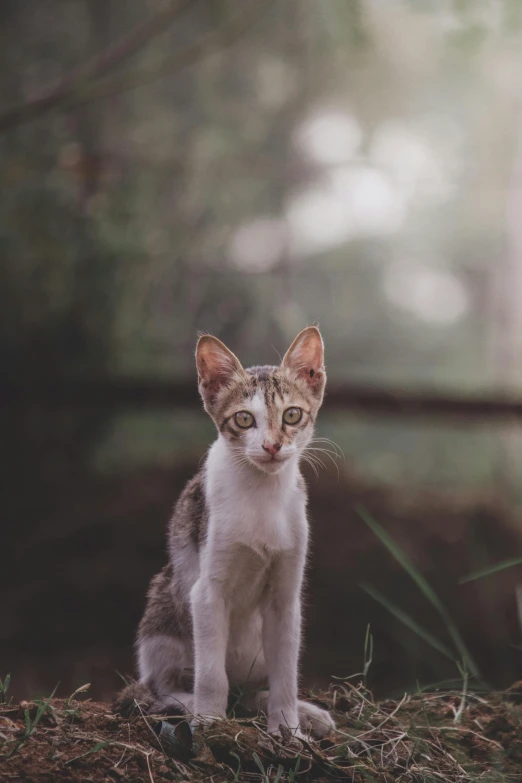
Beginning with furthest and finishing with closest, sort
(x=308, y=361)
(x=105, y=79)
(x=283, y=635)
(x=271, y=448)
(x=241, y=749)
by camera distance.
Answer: (x=105, y=79) < (x=308, y=361) < (x=283, y=635) < (x=271, y=448) < (x=241, y=749)

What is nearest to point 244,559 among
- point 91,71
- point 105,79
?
point 91,71

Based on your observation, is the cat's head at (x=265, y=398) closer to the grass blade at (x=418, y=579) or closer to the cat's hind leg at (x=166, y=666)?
the grass blade at (x=418, y=579)

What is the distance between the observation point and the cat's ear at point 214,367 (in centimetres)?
211

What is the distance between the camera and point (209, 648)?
197 centimetres

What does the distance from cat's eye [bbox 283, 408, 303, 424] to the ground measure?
0.69m

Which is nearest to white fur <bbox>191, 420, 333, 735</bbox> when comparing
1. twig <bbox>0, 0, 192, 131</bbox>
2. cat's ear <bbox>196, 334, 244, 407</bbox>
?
cat's ear <bbox>196, 334, 244, 407</bbox>

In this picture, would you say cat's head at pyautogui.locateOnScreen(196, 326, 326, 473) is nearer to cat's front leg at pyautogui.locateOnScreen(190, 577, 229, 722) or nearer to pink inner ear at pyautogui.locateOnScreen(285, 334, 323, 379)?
A: pink inner ear at pyautogui.locateOnScreen(285, 334, 323, 379)

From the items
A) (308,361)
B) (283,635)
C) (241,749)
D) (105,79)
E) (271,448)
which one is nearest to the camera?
(241,749)

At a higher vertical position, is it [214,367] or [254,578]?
[214,367]

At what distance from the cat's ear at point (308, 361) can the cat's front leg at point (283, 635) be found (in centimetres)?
44

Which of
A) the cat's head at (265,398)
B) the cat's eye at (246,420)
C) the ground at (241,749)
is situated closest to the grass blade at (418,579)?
the ground at (241,749)

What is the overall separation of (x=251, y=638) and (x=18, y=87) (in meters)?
3.41

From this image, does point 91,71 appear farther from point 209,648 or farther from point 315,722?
point 315,722

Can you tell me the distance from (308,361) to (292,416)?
173 millimetres
